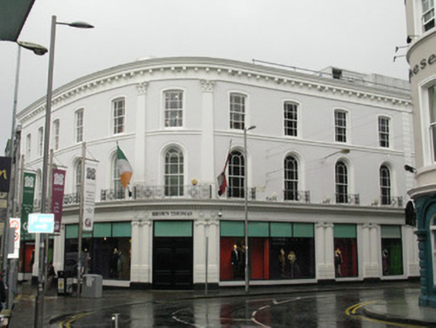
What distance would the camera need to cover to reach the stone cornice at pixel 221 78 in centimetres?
3200

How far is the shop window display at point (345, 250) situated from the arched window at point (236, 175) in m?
7.49

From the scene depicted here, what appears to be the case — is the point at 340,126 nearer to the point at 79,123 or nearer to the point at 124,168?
the point at 124,168

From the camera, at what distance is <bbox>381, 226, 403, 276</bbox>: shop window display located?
3656 cm

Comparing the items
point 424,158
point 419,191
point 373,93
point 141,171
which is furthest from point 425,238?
point 373,93

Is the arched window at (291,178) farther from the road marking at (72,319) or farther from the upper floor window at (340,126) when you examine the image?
the road marking at (72,319)

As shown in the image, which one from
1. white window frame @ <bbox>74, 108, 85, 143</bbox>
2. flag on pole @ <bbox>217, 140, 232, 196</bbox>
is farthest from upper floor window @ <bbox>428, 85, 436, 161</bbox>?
white window frame @ <bbox>74, 108, 85, 143</bbox>

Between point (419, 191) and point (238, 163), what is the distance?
1516 centimetres

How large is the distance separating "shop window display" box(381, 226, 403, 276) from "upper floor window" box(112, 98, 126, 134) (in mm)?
18965

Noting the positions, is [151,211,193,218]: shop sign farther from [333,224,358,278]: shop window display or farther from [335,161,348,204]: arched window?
[335,161,348,204]: arched window

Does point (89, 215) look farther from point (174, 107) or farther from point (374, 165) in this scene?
point (374, 165)

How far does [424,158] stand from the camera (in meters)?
18.8

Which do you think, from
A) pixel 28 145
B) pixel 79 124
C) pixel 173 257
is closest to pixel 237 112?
pixel 173 257

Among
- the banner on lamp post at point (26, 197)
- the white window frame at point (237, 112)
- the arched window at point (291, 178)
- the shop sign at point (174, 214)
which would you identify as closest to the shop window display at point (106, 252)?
the shop sign at point (174, 214)

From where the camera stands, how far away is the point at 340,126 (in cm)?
3681
